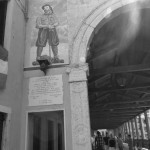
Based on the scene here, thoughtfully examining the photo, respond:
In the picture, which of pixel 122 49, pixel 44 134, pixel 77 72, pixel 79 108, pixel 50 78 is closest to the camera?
pixel 79 108

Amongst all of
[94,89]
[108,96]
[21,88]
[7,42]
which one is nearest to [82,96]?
[21,88]

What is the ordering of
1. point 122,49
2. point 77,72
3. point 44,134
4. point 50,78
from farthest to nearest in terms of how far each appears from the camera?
point 122,49, point 50,78, point 77,72, point 44,134

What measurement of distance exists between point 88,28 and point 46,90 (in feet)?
6.94

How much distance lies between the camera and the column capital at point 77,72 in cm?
538

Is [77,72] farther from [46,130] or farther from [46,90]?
[46,130]

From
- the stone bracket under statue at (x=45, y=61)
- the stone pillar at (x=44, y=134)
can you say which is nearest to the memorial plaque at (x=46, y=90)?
the stone bracket under statue at (x=45, y=61)

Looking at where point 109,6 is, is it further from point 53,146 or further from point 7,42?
point 53,146

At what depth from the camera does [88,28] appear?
579 cm

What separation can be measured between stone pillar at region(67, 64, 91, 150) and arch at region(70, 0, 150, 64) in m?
0.33

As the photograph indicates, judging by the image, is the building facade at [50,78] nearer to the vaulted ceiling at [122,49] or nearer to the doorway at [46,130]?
the doorway at [46,130]

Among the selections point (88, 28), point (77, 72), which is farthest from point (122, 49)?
point (77, 72)

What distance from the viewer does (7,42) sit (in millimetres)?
5191

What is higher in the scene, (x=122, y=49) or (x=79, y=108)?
(x=122, y=49)

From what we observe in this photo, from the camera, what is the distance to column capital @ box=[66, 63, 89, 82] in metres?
5.38
